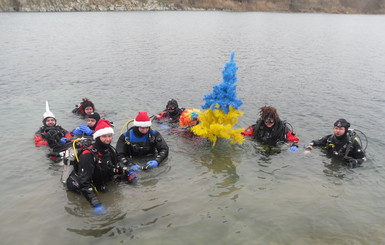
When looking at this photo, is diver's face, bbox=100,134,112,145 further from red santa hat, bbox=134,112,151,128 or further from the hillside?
the hillside

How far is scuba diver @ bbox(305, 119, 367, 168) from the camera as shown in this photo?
8.62m

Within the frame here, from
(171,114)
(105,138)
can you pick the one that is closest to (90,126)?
(171,114)

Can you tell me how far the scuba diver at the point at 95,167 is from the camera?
6.10m

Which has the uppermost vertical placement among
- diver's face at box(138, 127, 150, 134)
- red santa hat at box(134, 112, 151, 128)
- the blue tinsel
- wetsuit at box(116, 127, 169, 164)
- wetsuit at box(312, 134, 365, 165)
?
the blue tinsel

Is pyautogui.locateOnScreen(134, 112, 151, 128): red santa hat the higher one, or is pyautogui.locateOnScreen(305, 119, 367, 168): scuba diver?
pyautogui.locateOnScreen(134, 112, 151, 128): red santa hat

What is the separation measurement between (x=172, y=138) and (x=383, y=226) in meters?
6.57

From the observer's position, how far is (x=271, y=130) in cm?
967

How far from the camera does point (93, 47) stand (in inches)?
1214

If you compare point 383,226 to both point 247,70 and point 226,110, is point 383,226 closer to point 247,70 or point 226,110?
point 226,110

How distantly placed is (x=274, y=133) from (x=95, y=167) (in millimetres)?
5687

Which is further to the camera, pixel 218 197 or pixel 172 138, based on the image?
pixel 172 138

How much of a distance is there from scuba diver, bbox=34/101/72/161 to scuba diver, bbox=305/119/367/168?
789cm

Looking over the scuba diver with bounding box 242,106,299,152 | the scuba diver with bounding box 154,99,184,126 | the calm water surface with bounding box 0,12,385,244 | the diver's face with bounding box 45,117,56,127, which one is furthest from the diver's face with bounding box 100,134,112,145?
the scuba diver with bounding box 154,99,184,126

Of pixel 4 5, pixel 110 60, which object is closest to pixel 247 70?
pixel 110 60
